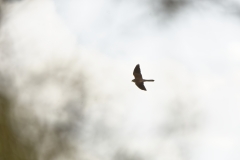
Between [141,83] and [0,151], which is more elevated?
[0,151]

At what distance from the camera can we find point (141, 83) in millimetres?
50938

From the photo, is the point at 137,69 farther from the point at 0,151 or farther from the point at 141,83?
the point at 0,151

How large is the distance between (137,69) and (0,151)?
88442 millimetres

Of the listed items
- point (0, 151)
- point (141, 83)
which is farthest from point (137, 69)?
point (0, 151)

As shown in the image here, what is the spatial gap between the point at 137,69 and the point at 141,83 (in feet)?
10.3

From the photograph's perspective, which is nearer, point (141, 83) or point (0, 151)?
point (141, 83)

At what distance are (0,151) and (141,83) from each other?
8712cm

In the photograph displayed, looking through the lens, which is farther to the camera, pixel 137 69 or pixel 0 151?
pixel 0 151

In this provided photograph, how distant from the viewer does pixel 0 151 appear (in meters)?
111

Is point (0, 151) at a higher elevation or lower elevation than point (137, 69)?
higher

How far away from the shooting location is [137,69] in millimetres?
49625
